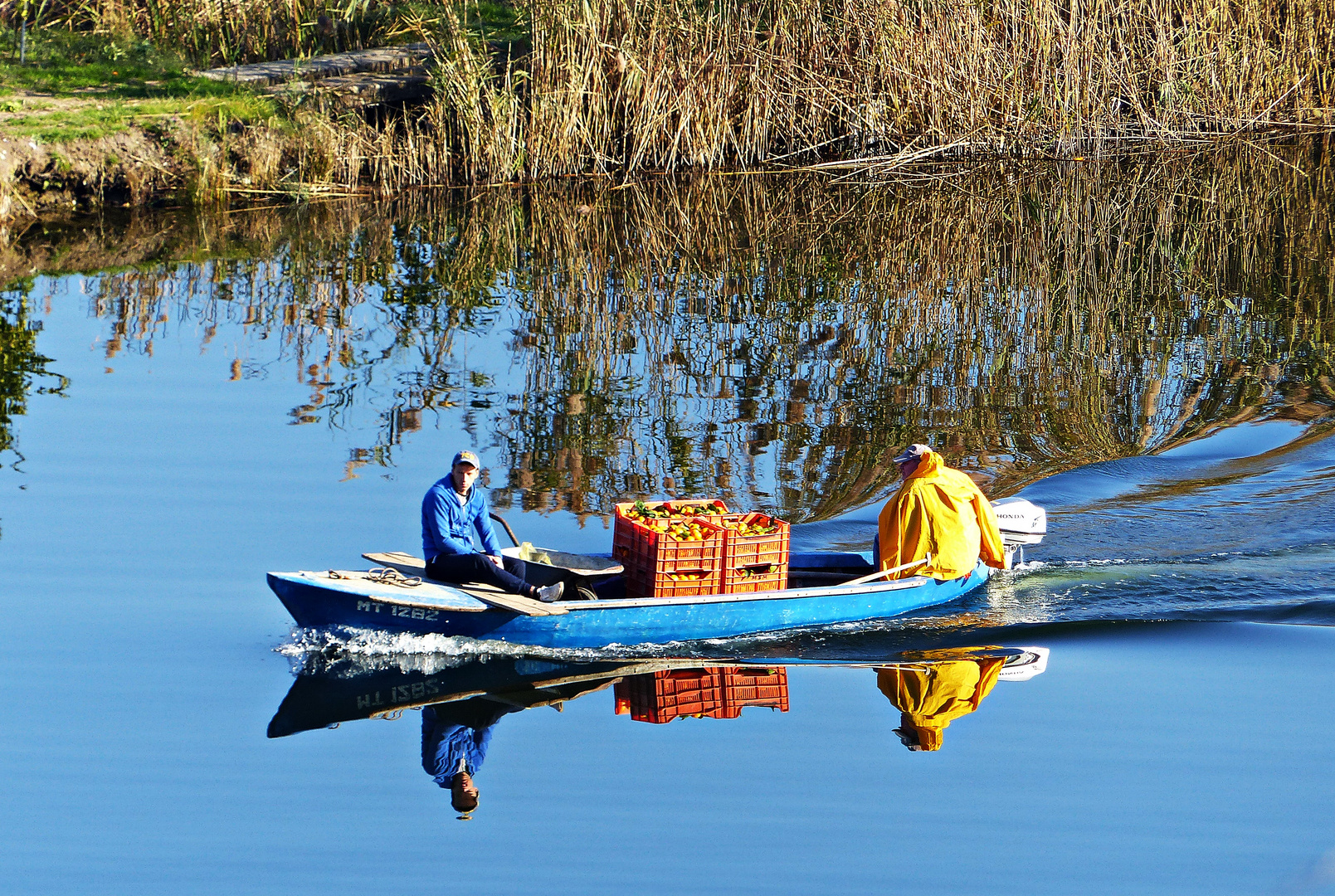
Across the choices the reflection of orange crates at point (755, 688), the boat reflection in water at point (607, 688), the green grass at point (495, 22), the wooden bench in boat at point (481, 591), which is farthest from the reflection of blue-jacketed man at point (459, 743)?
the green grass at point (495, 22)

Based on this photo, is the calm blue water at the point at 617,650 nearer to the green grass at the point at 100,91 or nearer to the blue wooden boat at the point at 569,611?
the blue wooden boat at the point at 569,611

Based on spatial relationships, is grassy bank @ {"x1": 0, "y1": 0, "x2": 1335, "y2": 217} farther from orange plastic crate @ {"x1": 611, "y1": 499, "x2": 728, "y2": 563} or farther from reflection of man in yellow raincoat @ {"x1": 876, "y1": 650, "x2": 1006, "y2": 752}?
reflection of man in yellow raincoat @ {"x1": 876, "y1": 650, "x2": 1006, "y2": 752}

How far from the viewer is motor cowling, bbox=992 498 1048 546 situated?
10.4 meters

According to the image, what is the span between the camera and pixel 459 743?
319 inches

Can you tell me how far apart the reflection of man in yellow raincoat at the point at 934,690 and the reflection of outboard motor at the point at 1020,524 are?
1.38 m

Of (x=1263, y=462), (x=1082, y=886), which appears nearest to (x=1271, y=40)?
(x=1263, y=462)

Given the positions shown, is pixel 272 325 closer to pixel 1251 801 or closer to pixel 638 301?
pixel 638 301

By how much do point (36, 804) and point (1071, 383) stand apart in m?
10.2

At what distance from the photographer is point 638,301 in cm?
1742

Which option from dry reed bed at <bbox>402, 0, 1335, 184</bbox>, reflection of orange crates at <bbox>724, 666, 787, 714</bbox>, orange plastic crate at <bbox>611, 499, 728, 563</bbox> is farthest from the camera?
dry reed bed at <bbox>402, 0, 1335, 184</bbox>

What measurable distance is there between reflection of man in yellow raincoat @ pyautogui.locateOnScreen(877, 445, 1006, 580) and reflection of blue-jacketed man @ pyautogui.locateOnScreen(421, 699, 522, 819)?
2901mm

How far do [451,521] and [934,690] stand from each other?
9.99ft

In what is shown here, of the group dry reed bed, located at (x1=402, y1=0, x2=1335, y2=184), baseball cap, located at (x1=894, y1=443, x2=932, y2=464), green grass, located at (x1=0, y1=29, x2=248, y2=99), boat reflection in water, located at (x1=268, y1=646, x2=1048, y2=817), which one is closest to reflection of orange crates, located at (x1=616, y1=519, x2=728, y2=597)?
boat reflection in water, located at (x1=268, y1=646, x2=1048, y2=817)

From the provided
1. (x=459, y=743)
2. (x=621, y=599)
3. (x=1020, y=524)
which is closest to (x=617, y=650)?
(x=621, y=599)
